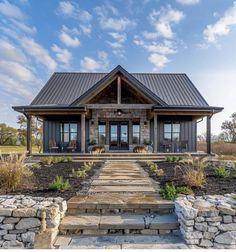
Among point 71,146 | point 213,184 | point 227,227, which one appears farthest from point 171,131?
point 227,227

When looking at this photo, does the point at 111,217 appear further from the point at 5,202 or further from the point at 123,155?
the point at 123,155

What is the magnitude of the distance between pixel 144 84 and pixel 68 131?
694cm

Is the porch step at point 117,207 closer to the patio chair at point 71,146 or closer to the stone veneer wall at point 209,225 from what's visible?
the stone veneer wall at point 209,225

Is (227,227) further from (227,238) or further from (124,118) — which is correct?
(124,118)

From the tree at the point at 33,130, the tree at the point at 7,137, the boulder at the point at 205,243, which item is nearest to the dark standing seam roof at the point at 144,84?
the tree at the point at 33,130

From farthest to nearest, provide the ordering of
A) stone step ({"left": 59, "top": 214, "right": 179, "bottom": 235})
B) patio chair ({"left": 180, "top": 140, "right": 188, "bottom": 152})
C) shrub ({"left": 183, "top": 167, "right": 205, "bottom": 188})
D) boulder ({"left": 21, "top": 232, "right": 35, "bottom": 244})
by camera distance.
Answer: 1. patio chair ({"left": 180, "top": 140, "right": 188, "bottom": 152})
2. shrub ({"left": 183, "top": 167, "right": 205, "bottom": 188})
3. stone step ({"left": 59, "top": 214, "right": 179, "bottom": 235})
4. boulder ({"left": 21, "top": 232, "right": 35, "bottom": 244})

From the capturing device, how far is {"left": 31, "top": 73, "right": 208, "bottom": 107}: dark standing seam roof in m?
15.1

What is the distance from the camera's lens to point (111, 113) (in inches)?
585

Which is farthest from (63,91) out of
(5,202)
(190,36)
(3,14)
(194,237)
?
(194,237)

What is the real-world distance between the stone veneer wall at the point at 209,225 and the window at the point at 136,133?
11.3 metres

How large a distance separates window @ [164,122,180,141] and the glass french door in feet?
8.97


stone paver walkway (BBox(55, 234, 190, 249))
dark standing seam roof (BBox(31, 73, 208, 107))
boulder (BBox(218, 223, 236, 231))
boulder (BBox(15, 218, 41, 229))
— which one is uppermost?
dark standing seam roof (BBox(31, 73, 208, 107))

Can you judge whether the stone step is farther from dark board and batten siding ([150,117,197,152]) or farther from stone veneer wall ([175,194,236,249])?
dark board and batten siding ([150,117,197,152])

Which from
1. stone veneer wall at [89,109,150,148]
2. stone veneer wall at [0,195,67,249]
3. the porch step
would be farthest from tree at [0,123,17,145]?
stone veneer wall at [0,195,67,249]
